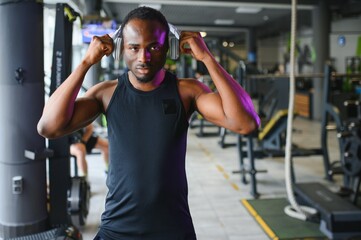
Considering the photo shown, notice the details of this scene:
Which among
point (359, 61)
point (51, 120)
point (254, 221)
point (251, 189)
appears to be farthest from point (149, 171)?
point (359, 61)

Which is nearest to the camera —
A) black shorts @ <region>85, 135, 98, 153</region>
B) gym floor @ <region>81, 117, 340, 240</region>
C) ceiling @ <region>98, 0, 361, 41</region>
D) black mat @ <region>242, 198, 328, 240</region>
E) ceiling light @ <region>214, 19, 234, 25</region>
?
black mat @ <region>242, 198, 328, 240</region>

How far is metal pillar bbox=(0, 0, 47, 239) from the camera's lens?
8.93 feet

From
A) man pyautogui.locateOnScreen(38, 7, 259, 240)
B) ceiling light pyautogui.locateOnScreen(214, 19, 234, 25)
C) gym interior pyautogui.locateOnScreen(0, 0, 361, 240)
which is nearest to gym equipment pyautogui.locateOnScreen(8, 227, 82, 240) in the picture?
gym interior pyautogui.locateOnScreen(0, 0, 361, 240)

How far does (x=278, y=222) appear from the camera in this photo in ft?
11.5

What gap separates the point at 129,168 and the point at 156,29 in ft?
1.51

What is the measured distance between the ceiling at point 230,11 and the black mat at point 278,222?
14.1 feet

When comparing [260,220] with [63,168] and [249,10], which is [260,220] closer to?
[63,168]

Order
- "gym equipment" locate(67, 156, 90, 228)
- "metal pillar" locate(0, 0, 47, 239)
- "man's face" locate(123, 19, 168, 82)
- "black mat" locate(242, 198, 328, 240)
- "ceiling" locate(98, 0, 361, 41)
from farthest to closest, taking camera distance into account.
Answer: "ceiling" locate(98, 0, 361, 41) < "black mat" locate(242, 198, 328, 240) < "gym equipment" locate(67, 156, 90, 228) < "metal pillar" locate(0, 0, 47, 239) < "man's face" locate(123, 19, 168, 82)

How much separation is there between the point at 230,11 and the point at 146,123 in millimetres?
11673

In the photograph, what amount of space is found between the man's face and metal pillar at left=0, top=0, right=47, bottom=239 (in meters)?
1.78

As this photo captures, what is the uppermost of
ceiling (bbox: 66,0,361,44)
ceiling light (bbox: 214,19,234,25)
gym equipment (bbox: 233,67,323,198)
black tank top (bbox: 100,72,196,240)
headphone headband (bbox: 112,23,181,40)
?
ceiling light (bbox: 214,19,234,25)

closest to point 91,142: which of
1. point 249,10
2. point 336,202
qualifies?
point 336,202

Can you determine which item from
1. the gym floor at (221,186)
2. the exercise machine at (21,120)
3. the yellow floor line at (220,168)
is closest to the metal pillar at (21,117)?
the exercise machine at (21,120)

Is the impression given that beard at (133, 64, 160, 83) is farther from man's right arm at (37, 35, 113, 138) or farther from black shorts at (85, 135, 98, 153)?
black shorts at (85, 135, 98, 153)
